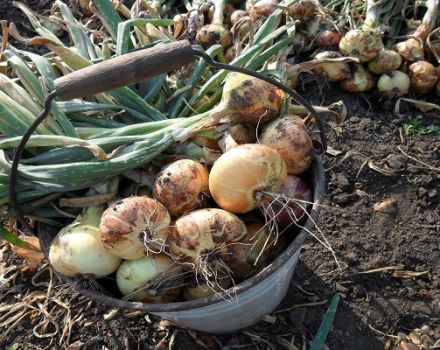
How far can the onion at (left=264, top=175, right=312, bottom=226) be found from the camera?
44.8 inches

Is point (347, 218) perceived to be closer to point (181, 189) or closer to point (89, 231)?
point (181, 189)

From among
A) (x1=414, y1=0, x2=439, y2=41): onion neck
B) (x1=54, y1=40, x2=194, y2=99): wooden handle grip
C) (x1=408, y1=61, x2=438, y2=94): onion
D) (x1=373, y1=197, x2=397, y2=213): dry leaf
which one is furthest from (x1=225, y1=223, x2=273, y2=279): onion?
(x1=414, y1=0, x2=439, y2=41): onion neck

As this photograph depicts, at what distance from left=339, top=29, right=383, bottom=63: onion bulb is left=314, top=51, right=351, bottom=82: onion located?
61 mm

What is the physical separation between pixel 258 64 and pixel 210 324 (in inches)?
31.4

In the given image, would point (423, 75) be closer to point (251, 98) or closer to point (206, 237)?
point (251, 98)

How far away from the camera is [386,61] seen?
211cm

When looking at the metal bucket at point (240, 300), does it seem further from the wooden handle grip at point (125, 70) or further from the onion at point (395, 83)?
the onion at point (395, 83)

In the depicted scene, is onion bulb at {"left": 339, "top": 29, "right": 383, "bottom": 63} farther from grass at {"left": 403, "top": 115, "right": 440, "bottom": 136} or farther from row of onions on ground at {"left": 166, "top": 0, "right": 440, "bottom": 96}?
grass at {"left": 403, "top": 115, "right": 440, "bottom": 136}

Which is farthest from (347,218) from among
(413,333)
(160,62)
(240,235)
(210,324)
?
(160,62)

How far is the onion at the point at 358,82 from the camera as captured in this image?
2.13m

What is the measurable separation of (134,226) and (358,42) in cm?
150

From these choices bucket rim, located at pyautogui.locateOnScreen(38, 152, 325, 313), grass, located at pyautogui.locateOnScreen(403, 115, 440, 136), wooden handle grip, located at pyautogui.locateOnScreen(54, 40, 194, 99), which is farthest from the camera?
grass, located at pyautogui.locateOnScreen(403, 115, 440, 136)

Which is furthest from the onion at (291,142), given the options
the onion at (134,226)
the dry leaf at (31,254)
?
the dry leaf at (31,254)

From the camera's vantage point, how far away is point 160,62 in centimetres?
93
